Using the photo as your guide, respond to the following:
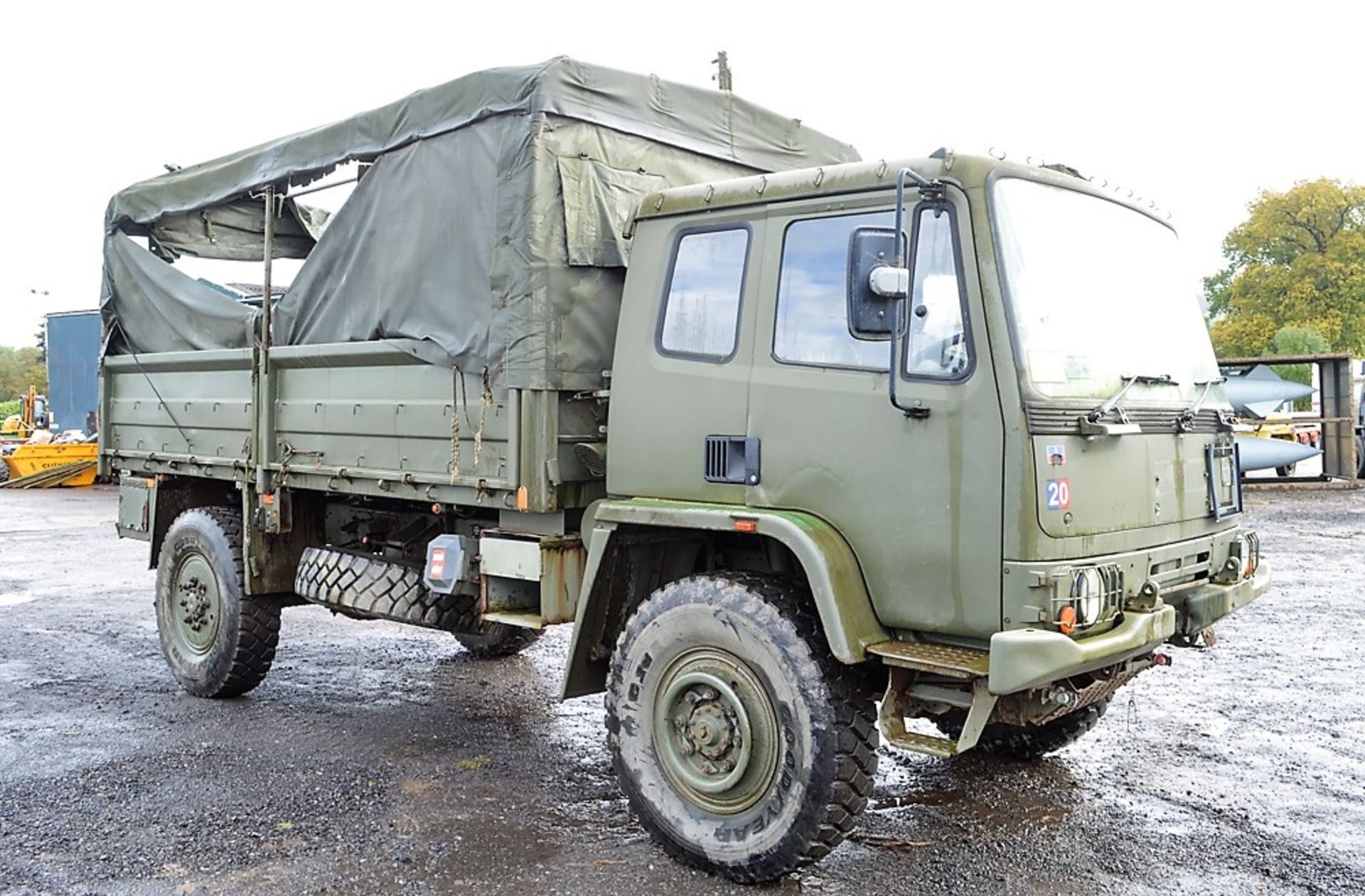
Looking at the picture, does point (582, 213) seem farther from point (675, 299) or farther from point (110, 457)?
point (110, 457)

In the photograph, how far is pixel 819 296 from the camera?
176 inches

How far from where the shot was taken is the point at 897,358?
4137 millimetres

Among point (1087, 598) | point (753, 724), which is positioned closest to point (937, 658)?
point (1087, 598)

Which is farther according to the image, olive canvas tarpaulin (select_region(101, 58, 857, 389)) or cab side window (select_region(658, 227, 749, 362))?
olive canvas tarpaulin (select_region(101, 58, 857, 389))

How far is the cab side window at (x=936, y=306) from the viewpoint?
4.10 meters

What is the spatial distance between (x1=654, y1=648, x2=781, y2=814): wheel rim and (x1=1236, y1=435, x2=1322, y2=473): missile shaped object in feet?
57.3

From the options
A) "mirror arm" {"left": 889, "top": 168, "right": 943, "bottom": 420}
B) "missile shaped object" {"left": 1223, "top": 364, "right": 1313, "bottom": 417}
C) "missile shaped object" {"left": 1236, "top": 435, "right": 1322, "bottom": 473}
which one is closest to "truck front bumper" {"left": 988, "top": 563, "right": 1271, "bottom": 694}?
"mirror arm" {"left": 889, "top": 168, "right": 943, "bottom": 420}

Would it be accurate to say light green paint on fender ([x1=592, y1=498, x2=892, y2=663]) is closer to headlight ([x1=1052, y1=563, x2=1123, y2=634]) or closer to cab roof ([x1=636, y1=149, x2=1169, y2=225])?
headlight ([x1=1052, y1=563, x2=1123, y2=634])

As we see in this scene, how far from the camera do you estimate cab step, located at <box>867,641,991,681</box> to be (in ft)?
13.0

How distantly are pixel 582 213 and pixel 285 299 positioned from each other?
7.75 ft

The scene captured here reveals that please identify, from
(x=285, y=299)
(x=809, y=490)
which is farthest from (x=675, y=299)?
(x=285, y=299)

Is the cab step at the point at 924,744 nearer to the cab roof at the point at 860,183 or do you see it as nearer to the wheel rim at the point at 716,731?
the wheel rim at the point at 716,731

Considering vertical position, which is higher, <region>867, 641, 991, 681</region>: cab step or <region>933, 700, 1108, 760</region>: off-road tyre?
<region>867, 641, 991, 681</region>: cab step

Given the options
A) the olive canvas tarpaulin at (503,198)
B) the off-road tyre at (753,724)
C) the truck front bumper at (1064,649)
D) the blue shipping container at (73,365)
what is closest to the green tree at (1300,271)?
the blue shipping container at (73,365)
